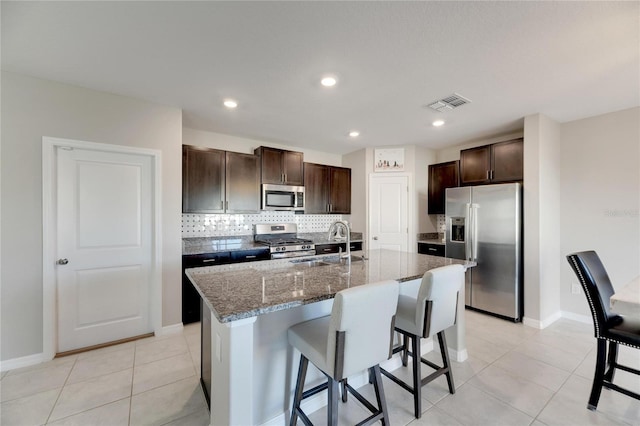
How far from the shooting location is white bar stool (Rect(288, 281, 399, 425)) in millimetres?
1192

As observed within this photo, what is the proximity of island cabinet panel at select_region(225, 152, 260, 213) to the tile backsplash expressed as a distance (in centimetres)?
34

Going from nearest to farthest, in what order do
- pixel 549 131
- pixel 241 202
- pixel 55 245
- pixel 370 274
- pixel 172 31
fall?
pixel 172 31, pixel 370 274, pixel 55 245, pixel 549 131, pixel 241 202

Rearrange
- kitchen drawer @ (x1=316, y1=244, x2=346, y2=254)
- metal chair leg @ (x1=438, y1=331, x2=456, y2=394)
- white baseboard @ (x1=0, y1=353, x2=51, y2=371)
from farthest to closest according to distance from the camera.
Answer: kitchen drawer @ (x1=316, y1=244, x2=346, y2=254) < white baseboard @ (x1=0, y1=353, x2=51, y2=371) < metal chair leg @ (x1=438, y1=331, x2=456, y2=394)

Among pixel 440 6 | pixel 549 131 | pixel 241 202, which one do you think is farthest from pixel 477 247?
pixel 241 202

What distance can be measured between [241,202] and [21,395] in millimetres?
2638

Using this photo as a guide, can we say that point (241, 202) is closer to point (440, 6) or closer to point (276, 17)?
point (276, 17)

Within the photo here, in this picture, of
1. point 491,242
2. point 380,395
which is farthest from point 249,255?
point 491,242

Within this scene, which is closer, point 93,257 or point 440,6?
point 440,6

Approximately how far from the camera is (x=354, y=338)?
1.23 m

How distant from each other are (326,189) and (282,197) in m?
0.94

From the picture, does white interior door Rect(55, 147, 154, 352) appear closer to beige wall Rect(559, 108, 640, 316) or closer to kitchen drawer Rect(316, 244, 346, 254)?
kitchen drawer Rect(316, 244, 346, 254)

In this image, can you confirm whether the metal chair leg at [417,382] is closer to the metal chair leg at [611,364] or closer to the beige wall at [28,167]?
the metal chair leg at [611,364]

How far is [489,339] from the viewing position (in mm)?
2793

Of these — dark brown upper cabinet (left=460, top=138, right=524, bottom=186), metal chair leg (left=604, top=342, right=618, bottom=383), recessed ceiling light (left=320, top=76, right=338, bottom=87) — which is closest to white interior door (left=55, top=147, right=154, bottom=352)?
recessed ceiling light (left=320, top=76, right=338, bottom=87)
